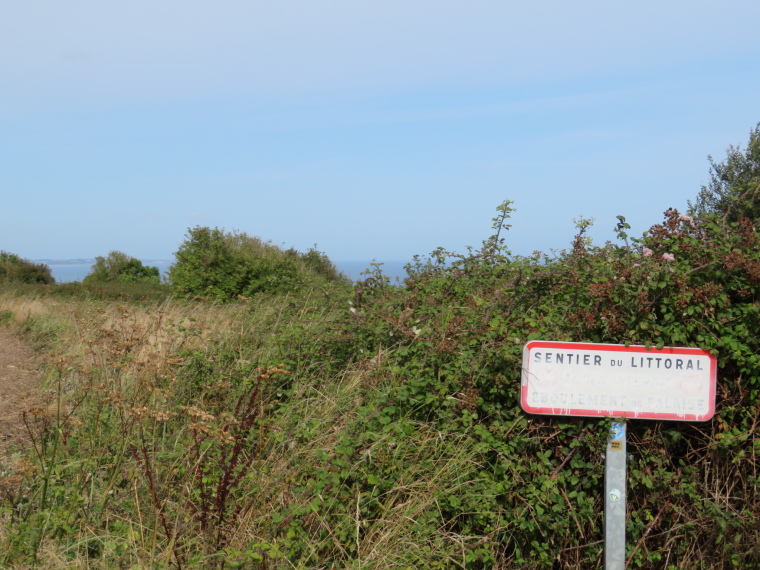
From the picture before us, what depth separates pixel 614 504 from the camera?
Answer: 316 cm

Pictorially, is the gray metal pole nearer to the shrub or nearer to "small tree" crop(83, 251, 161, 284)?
the shrub

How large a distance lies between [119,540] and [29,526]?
39cm

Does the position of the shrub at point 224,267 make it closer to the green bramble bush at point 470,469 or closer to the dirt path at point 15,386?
the dirt path at point 15,386

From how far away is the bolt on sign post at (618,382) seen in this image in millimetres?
3209

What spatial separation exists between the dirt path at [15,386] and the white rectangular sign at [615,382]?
8.70 ft

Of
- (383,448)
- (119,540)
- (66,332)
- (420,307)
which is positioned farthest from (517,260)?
(66,332)

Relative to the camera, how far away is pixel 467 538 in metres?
3.09

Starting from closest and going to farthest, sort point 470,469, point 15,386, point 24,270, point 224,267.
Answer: point 470,469 < point 15,386 < point 224,267 < point 24,270

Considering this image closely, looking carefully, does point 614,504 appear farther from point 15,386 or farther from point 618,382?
point 15,386

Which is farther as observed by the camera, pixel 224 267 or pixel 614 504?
pixel 224 267

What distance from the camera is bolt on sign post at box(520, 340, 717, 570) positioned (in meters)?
3.21

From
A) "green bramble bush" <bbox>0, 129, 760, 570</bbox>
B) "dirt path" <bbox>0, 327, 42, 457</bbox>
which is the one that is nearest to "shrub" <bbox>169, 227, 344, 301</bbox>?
"dirt path" <bbox>0, 327, 42, 457</bbox>

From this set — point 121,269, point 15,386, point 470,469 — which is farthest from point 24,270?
point 470,469

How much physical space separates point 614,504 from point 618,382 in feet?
1.90
